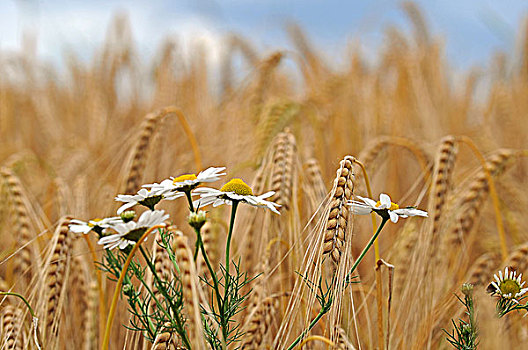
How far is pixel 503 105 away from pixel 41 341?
112 inches

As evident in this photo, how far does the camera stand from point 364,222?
1.72 meters

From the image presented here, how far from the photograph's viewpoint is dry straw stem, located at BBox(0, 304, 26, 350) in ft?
2.14

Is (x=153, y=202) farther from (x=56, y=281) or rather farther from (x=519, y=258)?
(x=519, y=258)

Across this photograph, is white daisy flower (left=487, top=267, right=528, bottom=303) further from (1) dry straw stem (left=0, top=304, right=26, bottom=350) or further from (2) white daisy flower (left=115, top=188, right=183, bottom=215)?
(1) dry straw stem (left=0, top=304, right=26, bottom=350)

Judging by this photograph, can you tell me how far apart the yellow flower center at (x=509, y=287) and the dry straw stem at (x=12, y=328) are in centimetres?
62

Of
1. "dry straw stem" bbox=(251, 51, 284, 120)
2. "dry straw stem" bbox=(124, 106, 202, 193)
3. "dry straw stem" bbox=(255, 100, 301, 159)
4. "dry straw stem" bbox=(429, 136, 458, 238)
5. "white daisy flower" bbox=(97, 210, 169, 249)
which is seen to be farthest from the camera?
"dry straw stem" bbox=(251, 51, 284, 120)

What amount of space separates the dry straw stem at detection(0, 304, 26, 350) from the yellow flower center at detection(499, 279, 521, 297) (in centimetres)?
62

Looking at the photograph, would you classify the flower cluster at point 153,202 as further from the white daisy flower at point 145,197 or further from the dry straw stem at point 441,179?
the dry straw stem at point 441,179

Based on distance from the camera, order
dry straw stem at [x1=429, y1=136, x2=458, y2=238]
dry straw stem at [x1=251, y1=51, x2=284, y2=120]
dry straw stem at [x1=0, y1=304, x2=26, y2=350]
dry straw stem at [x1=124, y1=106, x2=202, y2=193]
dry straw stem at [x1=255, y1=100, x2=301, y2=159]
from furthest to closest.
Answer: dry straw stem at [x1=251, y1=51, x2=284, y2=120] → dry straw stem at [x1=255, y1=100, x2=301, y2=159] → dry straw stem at [x1=124, y1=106, x2=202, y2=193] → dry straw stem at [x1=429, y1=136, x2=458, y2=238] → dry straw stem at [x1=0, y1=304, x2=26, y2=350]

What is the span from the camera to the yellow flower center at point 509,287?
562 mm

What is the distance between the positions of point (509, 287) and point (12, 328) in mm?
649

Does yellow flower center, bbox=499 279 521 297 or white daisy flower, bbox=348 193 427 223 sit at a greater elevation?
white daisy flower, bbox=348 193 427 223

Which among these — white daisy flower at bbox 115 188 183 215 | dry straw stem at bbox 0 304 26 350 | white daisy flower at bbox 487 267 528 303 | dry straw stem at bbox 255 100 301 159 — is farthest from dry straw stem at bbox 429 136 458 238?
dry straw stem at bbox 0 304 26 350

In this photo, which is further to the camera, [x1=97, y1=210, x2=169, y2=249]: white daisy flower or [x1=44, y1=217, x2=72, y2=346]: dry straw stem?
[x1=44, y1=217, x2=72, y2=346]: dry straw stem
